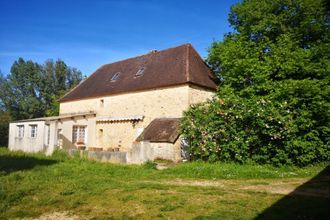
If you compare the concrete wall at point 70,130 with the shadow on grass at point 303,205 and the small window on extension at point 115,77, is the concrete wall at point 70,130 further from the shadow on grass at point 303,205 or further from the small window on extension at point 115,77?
the shadow on grass at point 303,205

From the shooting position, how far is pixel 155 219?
6.15 metres

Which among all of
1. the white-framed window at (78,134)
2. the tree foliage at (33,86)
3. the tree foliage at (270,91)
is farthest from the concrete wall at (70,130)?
the tree foliage at (33,86)

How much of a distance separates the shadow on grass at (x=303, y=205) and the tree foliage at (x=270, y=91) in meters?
4.41

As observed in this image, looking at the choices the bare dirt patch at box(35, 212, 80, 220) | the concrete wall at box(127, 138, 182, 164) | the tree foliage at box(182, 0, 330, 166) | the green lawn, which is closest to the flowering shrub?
the tree foliage at box(182, 0, 330, 166)

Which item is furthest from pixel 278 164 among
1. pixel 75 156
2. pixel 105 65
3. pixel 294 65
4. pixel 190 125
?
pixel 105 65

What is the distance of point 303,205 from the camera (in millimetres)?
7062

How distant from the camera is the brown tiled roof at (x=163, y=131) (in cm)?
1730

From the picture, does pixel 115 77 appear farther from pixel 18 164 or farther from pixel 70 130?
pixel 18 164

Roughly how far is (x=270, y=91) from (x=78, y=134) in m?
15.6

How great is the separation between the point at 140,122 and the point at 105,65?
12.3 meters

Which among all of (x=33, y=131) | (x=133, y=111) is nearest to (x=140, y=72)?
(x=133, y=111)

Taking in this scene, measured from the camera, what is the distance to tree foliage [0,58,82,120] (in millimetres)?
49656

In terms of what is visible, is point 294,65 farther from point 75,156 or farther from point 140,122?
point 75,156

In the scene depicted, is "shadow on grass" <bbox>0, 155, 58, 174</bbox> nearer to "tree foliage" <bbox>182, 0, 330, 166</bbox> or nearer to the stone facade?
the stone facade
